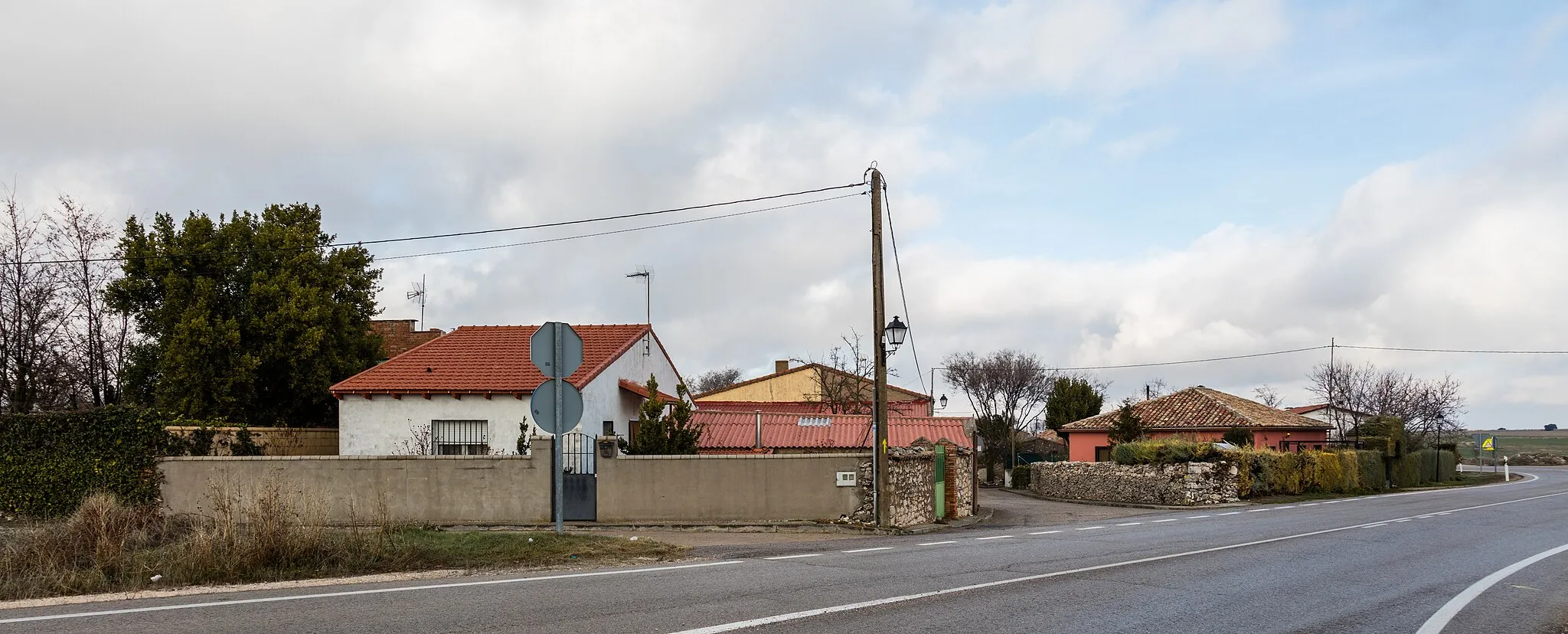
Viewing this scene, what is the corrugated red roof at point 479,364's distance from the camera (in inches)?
945

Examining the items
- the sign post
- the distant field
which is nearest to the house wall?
the distant field

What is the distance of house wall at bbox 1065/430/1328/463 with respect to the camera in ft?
163

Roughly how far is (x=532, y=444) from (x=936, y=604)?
450 inches

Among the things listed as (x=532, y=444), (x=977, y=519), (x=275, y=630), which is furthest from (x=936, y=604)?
(x=977, y=519)

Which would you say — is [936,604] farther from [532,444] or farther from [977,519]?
[977,519]

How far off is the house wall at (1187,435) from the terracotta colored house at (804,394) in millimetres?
8042

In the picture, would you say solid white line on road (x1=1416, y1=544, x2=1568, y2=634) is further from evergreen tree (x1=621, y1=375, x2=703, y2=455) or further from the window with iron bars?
the window with iron bars

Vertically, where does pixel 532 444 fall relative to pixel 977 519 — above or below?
above

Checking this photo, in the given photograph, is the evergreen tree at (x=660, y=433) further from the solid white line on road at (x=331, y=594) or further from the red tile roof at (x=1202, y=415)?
the red tile roof at (x=1202, y=415)

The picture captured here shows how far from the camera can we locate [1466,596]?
10.1m

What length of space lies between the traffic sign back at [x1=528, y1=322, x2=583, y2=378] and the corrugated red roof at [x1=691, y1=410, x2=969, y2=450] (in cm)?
1526

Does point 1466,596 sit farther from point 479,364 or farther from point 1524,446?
point 1524,446

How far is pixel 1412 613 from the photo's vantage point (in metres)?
8.96

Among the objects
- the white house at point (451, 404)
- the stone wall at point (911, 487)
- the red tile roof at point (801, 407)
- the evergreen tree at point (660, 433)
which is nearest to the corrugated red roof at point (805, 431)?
the white house at point (451, 404)
